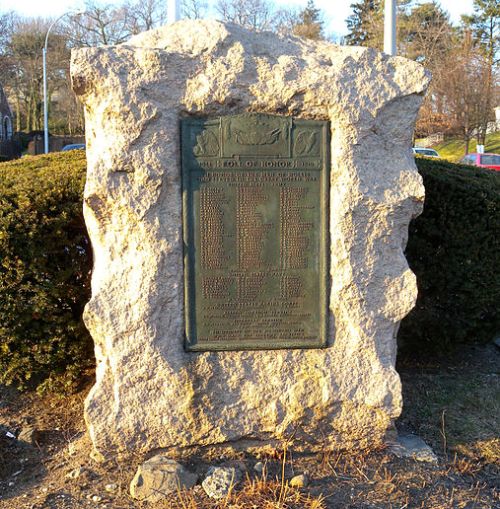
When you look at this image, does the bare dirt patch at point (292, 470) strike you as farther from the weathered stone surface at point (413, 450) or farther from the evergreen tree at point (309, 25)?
the evergreen tree at point (309, 25)

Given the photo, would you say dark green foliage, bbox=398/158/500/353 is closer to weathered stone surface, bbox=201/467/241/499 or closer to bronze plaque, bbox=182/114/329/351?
bronze plaque, bbox=182/114/329/351

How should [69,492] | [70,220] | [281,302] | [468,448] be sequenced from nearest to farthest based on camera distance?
1. [69,492]
2. [281,302]
3. [468,448]
4. [70,220]

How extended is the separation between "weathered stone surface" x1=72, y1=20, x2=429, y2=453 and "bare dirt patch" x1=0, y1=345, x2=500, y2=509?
0.51ft

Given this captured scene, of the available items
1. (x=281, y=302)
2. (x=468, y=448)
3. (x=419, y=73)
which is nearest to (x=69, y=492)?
(x=281, y=302)

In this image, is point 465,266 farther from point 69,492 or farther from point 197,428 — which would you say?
point 69,492

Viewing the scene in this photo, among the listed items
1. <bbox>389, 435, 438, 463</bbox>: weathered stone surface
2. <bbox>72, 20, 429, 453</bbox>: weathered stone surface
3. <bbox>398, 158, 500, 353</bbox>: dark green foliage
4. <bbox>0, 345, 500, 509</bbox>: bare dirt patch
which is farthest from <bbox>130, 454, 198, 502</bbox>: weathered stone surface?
<bbox>398, 158, 500, 353</bbox>: dark green foliage

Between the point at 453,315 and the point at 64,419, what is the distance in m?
3.10

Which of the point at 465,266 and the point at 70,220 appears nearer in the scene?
the point at 70,220

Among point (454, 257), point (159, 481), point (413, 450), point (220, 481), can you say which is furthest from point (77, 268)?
point (454, 257)

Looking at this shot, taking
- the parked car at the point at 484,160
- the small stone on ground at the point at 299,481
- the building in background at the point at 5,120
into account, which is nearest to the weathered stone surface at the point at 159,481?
the small stone on ground at the point at 299,481

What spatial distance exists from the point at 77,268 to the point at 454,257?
286 cm

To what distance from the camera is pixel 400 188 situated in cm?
339

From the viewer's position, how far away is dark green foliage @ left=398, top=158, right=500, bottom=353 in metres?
4.64

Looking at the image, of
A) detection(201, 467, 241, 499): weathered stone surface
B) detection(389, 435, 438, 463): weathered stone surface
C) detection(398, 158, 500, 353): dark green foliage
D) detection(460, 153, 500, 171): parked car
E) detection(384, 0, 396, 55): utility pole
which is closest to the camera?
detection(201, 467, 241, 499): weathered stone surface
